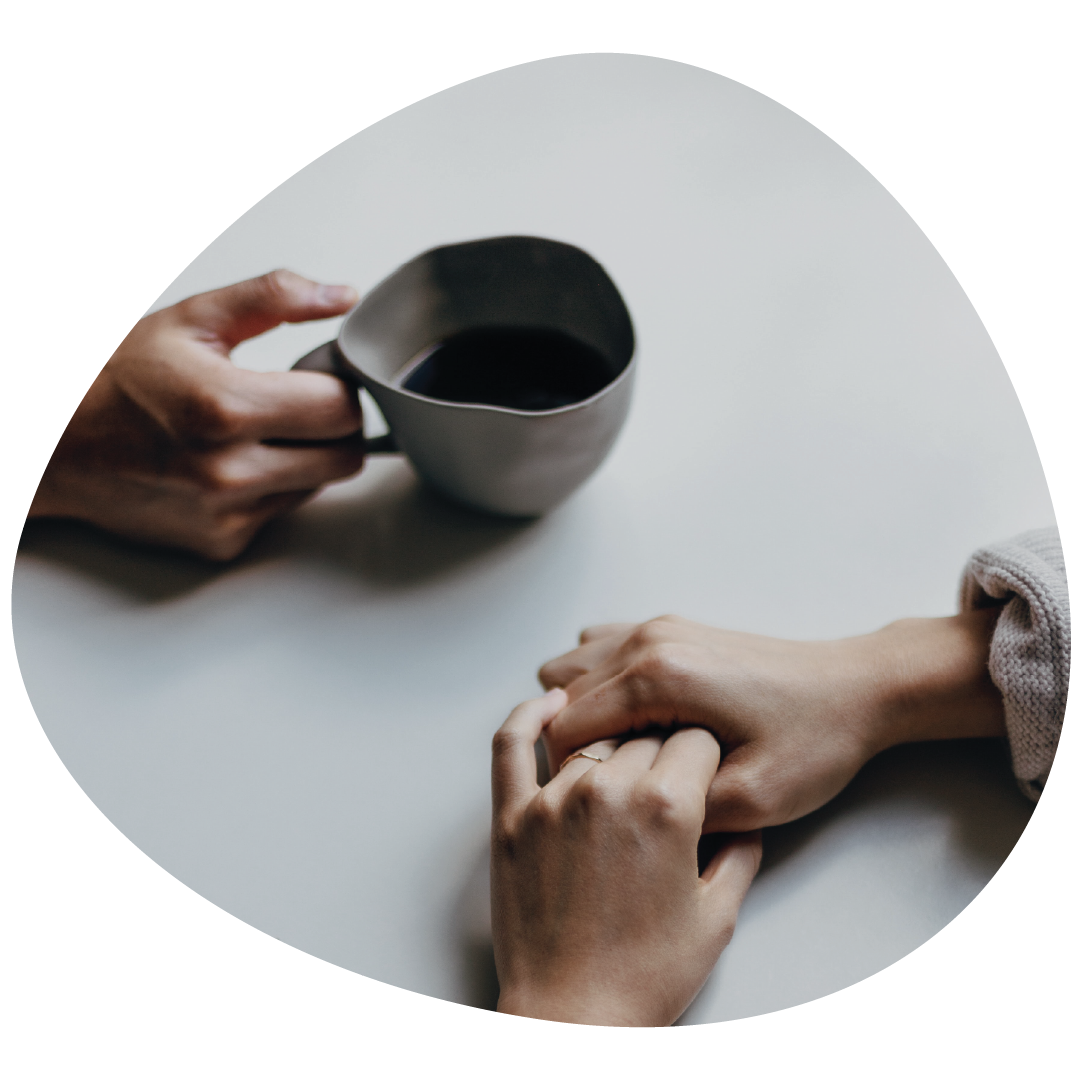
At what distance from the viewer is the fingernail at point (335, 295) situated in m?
0.58

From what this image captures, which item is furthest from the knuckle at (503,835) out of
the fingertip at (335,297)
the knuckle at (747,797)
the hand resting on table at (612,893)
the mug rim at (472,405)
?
the fingertip at (335,297)

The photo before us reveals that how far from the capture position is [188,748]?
1.63 feet

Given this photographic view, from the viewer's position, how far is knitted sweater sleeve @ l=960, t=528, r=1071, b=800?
0.42m

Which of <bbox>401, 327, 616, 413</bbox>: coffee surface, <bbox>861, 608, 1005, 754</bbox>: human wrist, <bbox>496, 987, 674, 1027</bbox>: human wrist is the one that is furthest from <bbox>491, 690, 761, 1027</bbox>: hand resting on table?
<bbox>401, 327, 616, 413</bbox>: coffee surface

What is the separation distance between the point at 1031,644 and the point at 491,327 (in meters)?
0.38

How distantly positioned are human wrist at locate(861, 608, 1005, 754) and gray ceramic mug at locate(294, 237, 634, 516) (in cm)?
20

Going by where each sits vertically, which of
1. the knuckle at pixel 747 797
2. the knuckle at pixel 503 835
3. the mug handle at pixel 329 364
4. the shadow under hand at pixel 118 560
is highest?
the mug handle at pixel 329 364

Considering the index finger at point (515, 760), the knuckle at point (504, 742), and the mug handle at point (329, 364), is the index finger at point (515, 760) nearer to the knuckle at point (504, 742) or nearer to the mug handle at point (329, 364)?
the knuckle at point (504, 742)

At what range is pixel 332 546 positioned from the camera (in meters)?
0.58

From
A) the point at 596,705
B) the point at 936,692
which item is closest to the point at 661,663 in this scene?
the point at 596,705

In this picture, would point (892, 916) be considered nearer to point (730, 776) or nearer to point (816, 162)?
point (730, 776)

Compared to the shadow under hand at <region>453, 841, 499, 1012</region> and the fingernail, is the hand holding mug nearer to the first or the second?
the fingernail

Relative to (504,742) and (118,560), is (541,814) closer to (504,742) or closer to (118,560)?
(504,742)

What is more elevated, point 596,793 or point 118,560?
point 118,560
